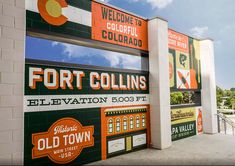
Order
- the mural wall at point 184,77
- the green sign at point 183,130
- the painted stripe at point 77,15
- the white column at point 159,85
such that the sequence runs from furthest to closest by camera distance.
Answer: the mural wall at point 184,77 < the green sign at point 183,130 < the white column at point 159,85 < the painted stripe at point 77,15

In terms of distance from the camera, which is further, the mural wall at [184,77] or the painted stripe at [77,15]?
the mural wall at [184,77]

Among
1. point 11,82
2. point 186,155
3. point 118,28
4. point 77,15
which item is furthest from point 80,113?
point 186,155

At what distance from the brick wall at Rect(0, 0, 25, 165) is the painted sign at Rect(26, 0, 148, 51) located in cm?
41

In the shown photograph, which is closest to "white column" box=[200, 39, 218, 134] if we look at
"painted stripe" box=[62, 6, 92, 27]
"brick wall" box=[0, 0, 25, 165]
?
"painted stripe" box=[62, 6, 92, 27]

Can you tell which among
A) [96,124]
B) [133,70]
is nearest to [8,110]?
[96,124]

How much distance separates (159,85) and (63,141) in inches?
131

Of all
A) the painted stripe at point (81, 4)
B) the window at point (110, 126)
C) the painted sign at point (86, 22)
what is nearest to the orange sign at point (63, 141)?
the window at point (110, 126)

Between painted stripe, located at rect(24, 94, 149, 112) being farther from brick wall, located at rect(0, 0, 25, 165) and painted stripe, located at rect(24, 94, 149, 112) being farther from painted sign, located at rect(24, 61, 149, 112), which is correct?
brick wall, located at rect(0, 0, 25, 165)

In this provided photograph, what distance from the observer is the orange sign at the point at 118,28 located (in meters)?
5.54

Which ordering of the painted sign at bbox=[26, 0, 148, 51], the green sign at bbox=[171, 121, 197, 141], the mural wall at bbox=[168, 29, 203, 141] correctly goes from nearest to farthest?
the painted sign at bbox=[26, 0, 148, 51]
the green sign at bbox=[171, 121, 197, 141]
the mural wall at bbox=[168, 29, 203, 141]

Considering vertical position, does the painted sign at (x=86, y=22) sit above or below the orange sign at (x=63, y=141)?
above

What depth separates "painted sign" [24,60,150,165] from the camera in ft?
14.0

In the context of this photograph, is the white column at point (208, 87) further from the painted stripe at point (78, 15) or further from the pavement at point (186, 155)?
the painted stripe at point (78, 15)

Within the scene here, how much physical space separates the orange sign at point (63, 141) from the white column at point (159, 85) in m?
2.26
